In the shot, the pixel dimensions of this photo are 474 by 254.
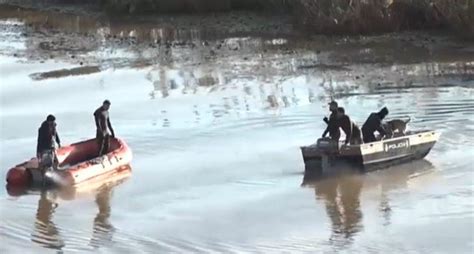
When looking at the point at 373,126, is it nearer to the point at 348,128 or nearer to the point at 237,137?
the point at 348,128

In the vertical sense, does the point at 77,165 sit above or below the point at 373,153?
above

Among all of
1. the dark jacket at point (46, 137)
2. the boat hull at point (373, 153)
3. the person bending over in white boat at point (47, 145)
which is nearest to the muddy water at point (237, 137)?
the boat hull at point (373, 153)

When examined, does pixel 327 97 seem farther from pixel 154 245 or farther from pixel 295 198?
pixel 154 245

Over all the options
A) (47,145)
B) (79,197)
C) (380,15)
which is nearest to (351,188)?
(79,197)

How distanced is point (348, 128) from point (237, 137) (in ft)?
10.8

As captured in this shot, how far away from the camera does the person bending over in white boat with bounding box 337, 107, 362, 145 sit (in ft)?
58.3

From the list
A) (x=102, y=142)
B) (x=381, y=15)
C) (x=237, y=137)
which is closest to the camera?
(x=102, y=142)

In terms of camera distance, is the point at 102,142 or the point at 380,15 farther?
the point at 380,15

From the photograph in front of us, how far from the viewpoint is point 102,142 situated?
18844mm

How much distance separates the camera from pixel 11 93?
87.0ft

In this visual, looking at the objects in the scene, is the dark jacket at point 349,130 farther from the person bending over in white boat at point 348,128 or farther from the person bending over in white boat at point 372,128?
the person bending over in white boat at point 372,128

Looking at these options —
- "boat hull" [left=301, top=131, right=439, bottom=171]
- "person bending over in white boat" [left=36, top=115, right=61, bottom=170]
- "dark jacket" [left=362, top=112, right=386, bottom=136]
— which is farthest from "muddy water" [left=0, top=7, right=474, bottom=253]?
"dark jacket" [left=362, top=112, right=386, bottom=136]

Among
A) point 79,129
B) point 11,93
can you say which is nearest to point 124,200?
point 79,129

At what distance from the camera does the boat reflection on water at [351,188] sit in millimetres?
14805
